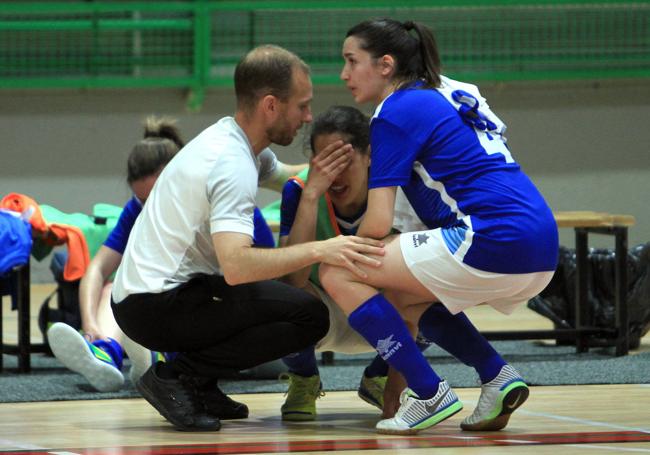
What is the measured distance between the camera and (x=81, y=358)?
346cm

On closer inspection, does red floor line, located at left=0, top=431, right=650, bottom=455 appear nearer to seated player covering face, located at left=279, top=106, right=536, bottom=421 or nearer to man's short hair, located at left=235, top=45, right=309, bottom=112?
seated player covering face, located at left=279, top=106, right=536, bottom=421

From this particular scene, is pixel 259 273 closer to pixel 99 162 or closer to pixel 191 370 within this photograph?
pixel 191 370

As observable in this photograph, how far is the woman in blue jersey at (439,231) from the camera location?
2.57 meters

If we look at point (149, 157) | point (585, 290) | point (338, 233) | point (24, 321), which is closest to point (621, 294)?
point (585, 290)

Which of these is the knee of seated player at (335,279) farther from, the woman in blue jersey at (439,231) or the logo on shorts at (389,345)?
the logo on shorts at (389,345)

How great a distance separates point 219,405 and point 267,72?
2.84 feet

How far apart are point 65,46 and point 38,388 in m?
4.32

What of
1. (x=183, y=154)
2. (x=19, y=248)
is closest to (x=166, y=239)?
(x=183, y=154)

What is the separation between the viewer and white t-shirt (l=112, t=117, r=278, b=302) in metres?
2.63

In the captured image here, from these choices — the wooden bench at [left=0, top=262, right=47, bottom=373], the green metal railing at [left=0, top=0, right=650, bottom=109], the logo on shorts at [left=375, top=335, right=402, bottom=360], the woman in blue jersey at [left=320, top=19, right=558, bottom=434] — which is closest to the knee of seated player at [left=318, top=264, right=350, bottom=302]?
the woman in blue jersey at [left=320, top=19, right=558, bottom=434]

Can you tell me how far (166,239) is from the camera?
2.74 meters

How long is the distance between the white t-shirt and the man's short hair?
10 cm

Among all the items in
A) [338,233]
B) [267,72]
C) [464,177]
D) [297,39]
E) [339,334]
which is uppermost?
[267,72]

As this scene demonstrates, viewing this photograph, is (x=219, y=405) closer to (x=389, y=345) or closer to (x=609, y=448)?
(x=389, y=345)
